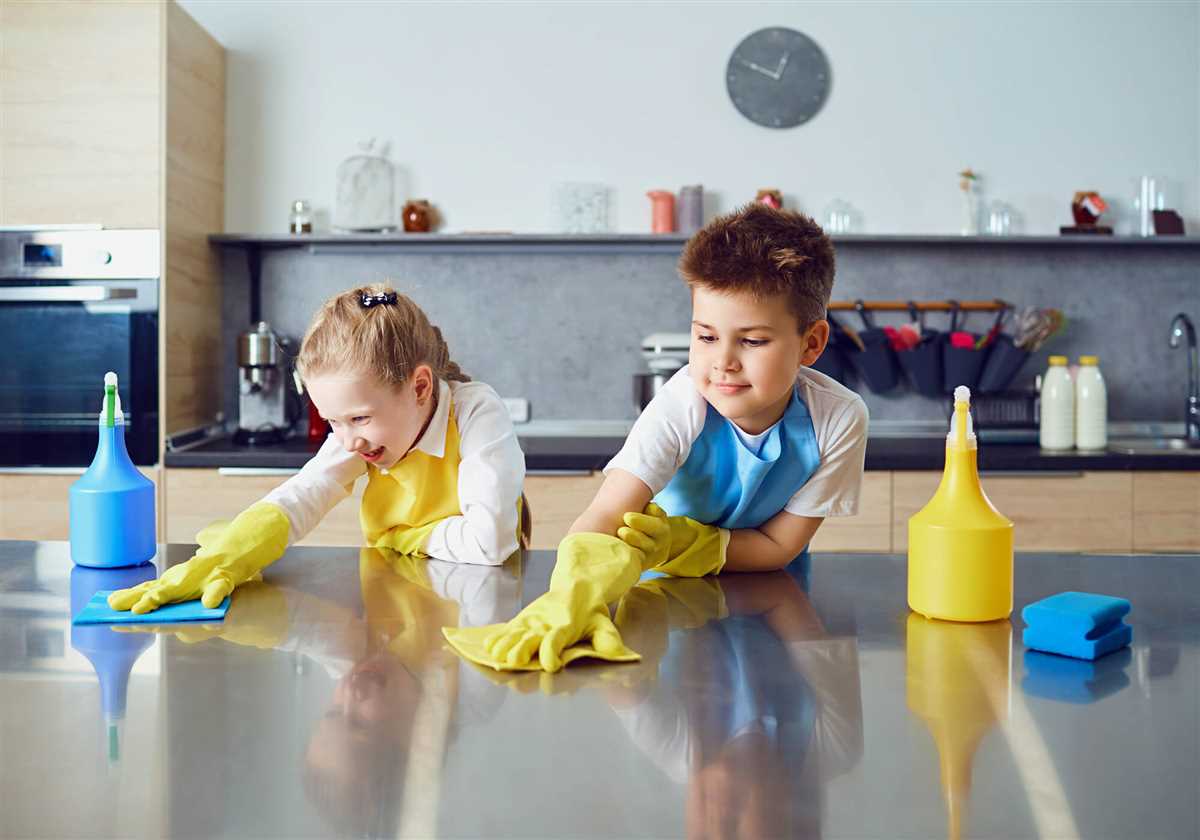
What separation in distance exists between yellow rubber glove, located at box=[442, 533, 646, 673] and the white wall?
2367mm

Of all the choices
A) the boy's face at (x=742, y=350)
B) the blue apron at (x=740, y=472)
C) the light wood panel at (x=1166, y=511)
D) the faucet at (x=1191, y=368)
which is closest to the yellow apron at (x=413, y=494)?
the blue apron at (x=740, y=472)

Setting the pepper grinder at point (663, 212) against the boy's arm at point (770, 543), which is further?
the pepper grinder at point (663, 212)

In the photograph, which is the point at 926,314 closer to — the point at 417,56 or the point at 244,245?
the point at 417,56

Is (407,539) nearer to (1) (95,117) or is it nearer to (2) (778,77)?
(1) (95,117)

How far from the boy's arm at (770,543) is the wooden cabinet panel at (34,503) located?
206 centimetres

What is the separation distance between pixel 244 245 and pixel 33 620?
2.46 meters

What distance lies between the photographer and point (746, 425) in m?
1.38

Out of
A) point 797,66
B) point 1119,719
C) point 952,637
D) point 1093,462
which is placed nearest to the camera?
point 1119,719

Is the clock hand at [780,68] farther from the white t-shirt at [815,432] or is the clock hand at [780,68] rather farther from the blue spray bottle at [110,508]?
the blue spray bottle at [110,508]

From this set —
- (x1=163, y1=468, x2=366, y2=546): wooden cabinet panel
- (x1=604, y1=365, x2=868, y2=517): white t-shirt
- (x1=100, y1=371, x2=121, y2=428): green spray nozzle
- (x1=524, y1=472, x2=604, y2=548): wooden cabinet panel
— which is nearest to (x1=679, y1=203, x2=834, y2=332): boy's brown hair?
(x1=604, y1=365, x2=868, y2=517): white t-shirt

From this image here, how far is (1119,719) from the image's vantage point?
849 mm

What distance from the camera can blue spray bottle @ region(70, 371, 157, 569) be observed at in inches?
51.9

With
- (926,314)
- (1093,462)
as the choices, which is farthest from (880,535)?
(926,314)

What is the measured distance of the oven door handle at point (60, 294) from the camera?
9.72 ft
